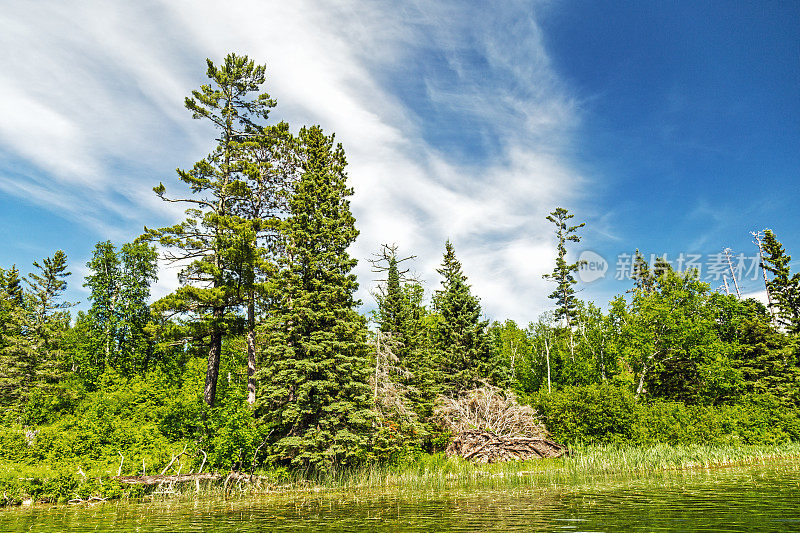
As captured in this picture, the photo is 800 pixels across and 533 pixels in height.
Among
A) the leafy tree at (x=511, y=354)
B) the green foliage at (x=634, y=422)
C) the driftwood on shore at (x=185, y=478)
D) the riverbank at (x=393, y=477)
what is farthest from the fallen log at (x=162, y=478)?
the green foliage at (x=634, y=422)

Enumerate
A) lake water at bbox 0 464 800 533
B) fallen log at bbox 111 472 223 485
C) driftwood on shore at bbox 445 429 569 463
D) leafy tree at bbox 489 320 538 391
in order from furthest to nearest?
leafy tree at bbox 489 320 538 391, driftwood on shore at bbox 445 429 569 463, fallen log at bbox 111 472 223 485, lake water at bbox 0 464 800 533

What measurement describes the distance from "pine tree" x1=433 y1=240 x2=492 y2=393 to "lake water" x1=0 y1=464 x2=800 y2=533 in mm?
15199

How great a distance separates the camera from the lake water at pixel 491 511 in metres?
9.07

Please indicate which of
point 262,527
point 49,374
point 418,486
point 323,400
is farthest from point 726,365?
point 49,374

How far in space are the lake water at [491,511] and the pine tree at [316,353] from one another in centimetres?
374

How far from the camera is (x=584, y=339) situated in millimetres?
47969

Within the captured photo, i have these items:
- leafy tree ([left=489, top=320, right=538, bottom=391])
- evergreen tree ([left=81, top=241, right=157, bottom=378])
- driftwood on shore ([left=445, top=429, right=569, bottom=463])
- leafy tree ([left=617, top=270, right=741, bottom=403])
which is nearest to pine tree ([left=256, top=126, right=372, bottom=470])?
driftwood on shore ([left=445, top=429, right=569, bottom=463])

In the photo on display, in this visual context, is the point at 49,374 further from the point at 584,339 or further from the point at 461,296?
the point at 584,339

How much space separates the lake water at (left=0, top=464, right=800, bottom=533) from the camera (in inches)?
357

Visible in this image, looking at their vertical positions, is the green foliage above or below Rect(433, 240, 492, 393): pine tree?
below

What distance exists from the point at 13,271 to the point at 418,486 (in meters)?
55.3

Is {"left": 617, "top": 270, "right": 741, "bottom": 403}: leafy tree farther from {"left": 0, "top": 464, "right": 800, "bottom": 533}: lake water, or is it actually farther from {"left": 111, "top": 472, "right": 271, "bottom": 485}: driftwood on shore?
{"left": 111, "top": 472, "right": 271, "bottom": 485}: driftwood on shore

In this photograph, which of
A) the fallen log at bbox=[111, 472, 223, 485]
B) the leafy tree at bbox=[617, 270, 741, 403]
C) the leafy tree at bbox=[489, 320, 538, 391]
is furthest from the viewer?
the leafy tree at bbox=[617, 270, 741, 403]

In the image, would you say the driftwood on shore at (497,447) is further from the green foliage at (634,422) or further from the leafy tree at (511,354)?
the leafy tree at (511,354)
